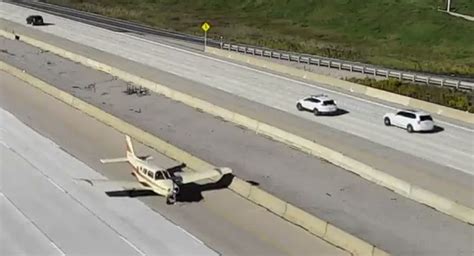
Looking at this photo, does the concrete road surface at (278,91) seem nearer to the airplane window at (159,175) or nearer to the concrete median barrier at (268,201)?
the concrete median barrier at (268,201)

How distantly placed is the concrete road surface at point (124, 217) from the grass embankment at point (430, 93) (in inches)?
738

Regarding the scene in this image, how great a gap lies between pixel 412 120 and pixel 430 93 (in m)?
10.3

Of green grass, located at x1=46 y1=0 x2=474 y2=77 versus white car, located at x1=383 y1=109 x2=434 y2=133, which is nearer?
white car, located at x1=383 y1=109 x2=434 y2=133

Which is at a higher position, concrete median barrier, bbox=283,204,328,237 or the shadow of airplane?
concrete median barrier, bbox=283,204,328,237

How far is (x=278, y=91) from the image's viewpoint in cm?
4994

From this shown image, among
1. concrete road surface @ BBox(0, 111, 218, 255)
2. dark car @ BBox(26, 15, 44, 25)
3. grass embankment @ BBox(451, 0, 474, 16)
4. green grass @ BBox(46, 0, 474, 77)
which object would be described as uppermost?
concrete road surface @ BBox(0, 111, 218, 255)

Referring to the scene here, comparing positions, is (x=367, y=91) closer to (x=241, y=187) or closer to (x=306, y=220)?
(x=241, y=187)

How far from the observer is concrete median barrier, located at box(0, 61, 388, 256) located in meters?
26.3

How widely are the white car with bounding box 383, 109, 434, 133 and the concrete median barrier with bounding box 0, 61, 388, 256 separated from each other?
448 inches

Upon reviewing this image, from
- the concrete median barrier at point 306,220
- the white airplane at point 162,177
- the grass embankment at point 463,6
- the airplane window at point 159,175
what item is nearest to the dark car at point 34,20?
the white airplane at point 162,177

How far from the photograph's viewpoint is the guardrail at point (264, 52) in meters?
54.5

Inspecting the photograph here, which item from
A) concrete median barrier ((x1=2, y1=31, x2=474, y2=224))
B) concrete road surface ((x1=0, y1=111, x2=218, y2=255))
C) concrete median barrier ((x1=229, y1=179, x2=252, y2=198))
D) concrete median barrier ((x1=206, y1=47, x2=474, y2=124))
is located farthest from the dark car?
concrete median barrier ((x1=229, y1=179, x2=252, y2=198))

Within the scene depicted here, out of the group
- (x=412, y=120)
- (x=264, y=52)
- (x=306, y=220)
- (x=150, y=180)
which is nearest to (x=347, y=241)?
(x=306, y=220)

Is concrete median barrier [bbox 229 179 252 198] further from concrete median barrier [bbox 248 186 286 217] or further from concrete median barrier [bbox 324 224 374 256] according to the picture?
concrete median barrier [bbox 324 224 374 256]
